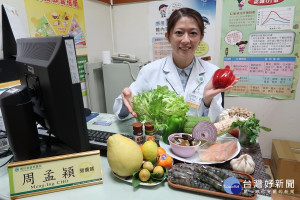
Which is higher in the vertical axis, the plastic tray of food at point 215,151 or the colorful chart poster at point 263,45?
the colorful chart poster at point 263,45

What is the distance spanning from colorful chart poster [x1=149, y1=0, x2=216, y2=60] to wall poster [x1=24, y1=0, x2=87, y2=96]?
2.72 feet

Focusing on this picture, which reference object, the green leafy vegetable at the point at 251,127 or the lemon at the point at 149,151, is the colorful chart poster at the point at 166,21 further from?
the lemon at the point at 149,151

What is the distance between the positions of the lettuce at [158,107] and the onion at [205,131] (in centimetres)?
16

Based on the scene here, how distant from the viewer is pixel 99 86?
252cm

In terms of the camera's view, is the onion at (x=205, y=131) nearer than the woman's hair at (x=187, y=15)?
Yes

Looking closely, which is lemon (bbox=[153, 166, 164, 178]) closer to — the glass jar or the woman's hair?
the glass jar

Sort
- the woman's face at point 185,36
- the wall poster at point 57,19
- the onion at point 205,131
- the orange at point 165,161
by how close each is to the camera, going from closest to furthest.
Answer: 1. the orange at point 165,161
2. the onion at point 205,131
3. the woman's face at point 185,36
4. the wall poster at point 57,19

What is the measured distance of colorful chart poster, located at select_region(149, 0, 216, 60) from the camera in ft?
7.34

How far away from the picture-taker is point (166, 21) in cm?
242

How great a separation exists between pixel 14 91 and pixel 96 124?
1.92 ft

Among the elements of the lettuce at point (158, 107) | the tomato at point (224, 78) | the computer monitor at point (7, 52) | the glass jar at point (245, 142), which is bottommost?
the glass jar at point (245, 142)

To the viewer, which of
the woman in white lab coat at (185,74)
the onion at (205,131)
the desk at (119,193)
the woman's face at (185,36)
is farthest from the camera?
the woman's face at (185,36)

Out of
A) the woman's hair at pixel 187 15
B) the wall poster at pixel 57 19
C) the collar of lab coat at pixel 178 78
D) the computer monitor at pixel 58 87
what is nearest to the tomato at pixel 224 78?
the collar of lab coat at pixel 178 78

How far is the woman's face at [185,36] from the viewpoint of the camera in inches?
53.8
